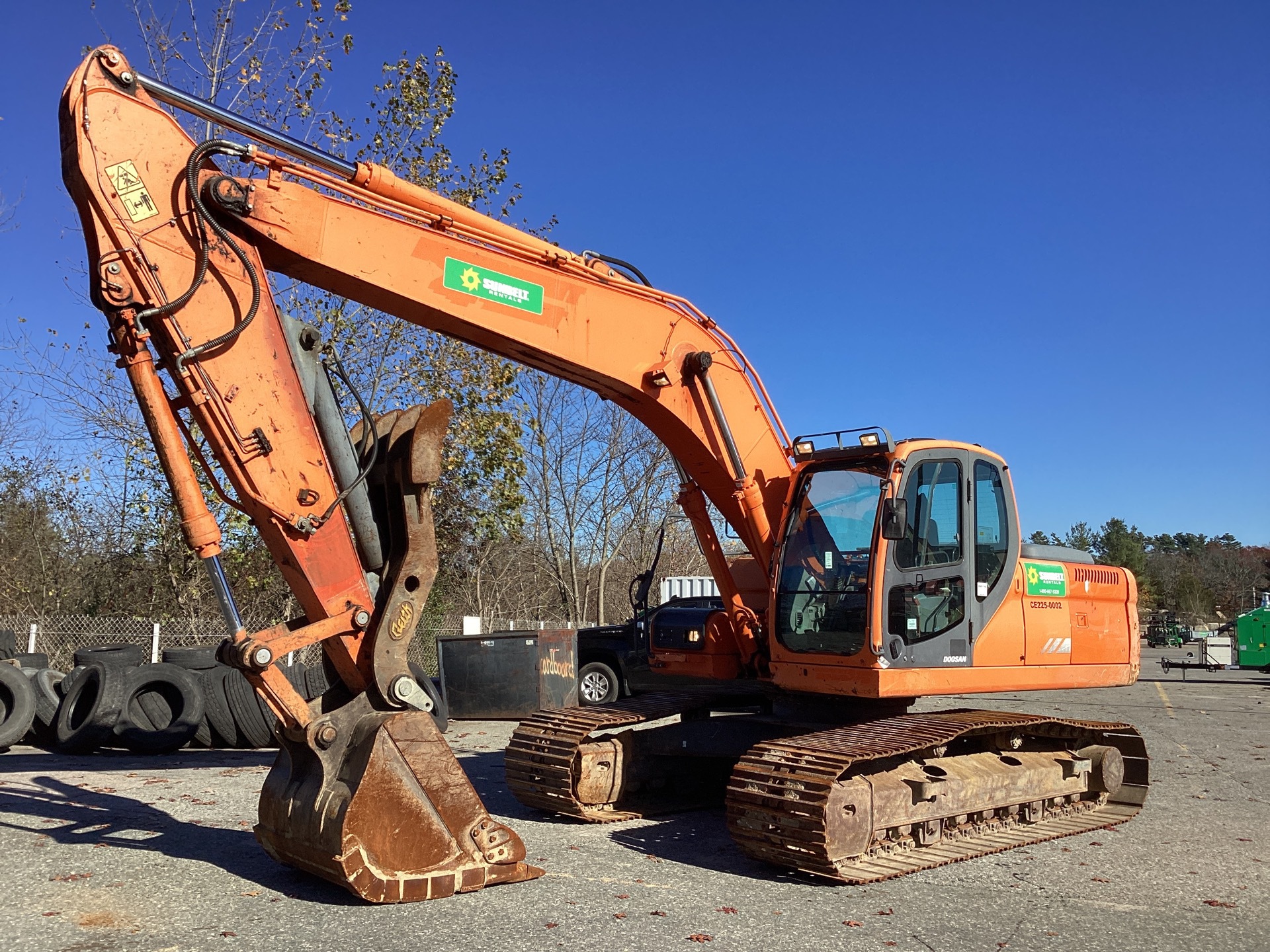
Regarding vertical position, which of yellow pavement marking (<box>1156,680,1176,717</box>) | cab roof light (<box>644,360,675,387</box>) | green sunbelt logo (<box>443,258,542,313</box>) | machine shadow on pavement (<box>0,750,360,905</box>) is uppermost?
green sunbelt logo (<box>443,258,542,313</box>)

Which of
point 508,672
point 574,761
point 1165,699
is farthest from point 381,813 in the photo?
point 1165,699

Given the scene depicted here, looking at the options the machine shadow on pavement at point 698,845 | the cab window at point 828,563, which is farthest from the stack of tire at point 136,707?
the cab window at point 828,563

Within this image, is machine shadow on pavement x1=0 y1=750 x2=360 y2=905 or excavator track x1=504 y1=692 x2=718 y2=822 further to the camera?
excavator track x1=504 y1=692 x2=718 y2=822

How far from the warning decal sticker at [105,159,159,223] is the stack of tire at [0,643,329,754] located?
6888 mm

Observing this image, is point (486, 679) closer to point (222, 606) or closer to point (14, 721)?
point (14, 721)

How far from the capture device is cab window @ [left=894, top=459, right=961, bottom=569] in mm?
7328

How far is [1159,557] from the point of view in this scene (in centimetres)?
8494

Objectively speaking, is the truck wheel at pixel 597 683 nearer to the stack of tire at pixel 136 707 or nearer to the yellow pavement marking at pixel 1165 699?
the stack of tire at pixel 136 707

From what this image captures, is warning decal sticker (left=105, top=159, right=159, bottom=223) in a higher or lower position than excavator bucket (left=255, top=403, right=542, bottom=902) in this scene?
higher

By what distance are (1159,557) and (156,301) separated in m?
91.5

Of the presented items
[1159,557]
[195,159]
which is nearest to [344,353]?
[195,159]

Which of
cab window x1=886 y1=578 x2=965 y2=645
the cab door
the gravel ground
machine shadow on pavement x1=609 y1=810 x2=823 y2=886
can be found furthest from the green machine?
machine shadow on pavement x1=609 y1=810 x2=823 y2=886

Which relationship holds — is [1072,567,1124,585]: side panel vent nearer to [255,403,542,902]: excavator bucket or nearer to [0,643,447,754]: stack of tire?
[255,403,542,902]: excavator bucket

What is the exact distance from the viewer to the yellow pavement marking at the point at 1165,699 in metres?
17.4
